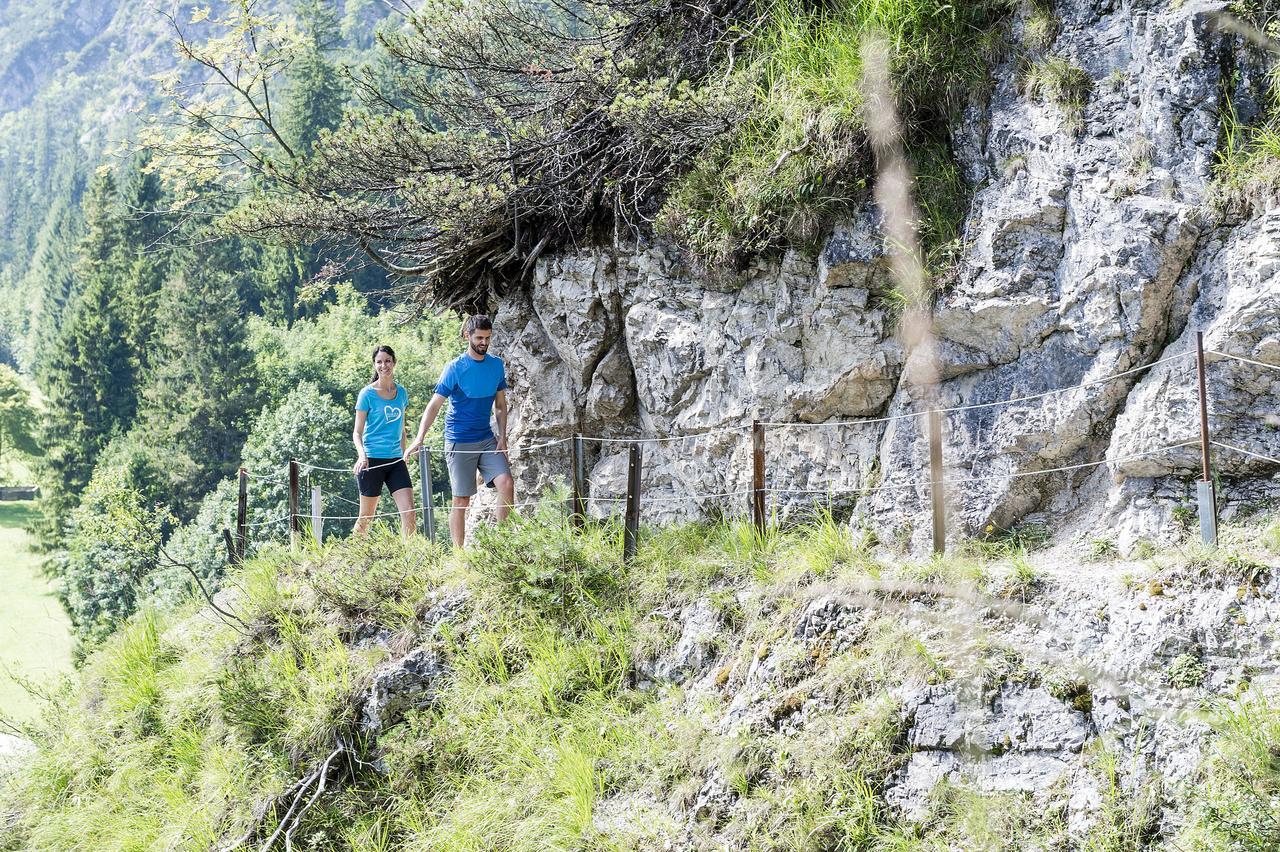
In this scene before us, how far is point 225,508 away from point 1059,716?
28970mm

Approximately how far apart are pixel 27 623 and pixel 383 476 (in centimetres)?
4298

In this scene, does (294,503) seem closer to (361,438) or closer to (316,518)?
(316,518)

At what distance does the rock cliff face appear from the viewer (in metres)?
5.91

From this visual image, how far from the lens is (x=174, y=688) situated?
8.74 m

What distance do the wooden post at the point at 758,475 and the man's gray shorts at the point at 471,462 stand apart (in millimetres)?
2069

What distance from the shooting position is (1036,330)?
21.5 feet

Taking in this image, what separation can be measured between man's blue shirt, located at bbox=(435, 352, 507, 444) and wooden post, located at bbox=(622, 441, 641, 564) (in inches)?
54.4

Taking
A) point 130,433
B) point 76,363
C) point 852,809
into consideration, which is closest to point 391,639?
point 852,809

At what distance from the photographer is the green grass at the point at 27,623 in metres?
38.2

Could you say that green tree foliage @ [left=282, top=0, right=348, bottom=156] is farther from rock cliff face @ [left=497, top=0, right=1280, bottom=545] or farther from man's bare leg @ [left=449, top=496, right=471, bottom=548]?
rock cliff face @ [left=497, top=0, right=1280, bottom=545]

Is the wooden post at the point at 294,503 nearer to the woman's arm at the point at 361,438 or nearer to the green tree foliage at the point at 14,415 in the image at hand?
the woman's arm at the point at 361,438

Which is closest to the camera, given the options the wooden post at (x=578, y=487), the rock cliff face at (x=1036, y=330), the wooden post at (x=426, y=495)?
the rock cliff face at (x=1036, y=330)

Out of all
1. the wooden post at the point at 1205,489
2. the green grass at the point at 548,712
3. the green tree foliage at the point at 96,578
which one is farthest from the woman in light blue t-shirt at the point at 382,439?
the green tree foliage at the point at 96,578

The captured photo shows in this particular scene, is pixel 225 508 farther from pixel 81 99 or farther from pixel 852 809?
pixel 81 99
